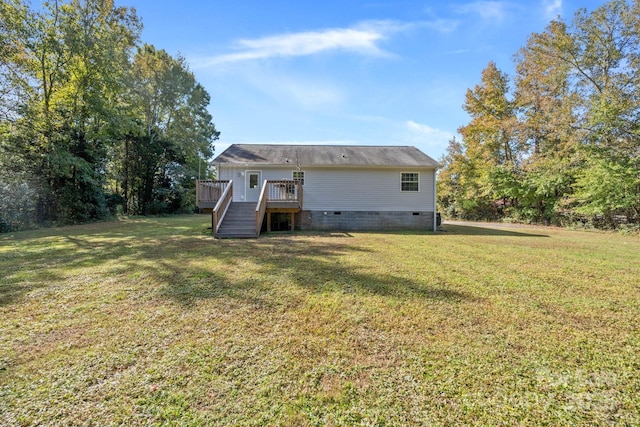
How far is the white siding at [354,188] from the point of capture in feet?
42.7

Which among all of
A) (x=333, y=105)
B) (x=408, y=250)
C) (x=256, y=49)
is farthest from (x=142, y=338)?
(x=333, y=105)

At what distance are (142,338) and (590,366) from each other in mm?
4441

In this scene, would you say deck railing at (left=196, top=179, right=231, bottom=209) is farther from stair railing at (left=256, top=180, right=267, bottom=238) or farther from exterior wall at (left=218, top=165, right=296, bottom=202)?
stair railing at (left=256, top=180, right=267, bottom=238)

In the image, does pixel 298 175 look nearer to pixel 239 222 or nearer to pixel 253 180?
pixel 253 180

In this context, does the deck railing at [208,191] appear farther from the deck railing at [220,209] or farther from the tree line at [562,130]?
the tree line at [562,130]

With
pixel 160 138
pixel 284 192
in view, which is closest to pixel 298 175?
pixel 284 192

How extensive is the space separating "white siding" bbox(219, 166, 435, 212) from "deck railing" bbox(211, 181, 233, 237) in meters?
1.54

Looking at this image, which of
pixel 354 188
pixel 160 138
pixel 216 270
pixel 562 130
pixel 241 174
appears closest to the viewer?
pixel 216 270

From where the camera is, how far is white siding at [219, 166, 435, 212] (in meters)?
13.0

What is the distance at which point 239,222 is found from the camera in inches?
421

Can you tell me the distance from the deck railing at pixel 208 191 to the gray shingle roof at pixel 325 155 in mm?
1292

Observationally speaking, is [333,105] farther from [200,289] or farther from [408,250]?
[200,289]

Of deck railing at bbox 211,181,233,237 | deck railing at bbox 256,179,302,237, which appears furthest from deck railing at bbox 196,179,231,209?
deck railing at bbox 256,179,302,237

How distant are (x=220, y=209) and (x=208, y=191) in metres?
1.62
